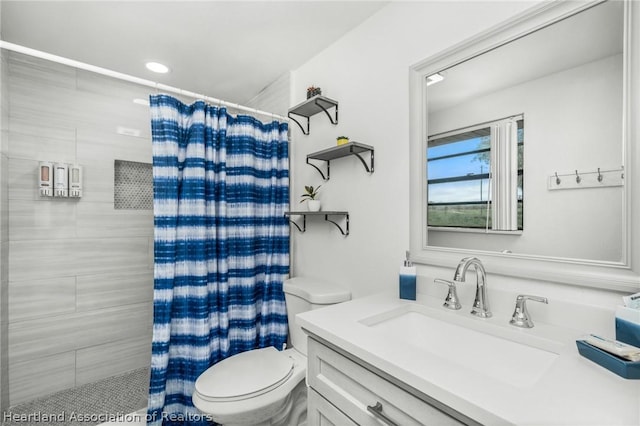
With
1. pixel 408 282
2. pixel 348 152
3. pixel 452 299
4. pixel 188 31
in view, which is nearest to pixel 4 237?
pixel 188 31

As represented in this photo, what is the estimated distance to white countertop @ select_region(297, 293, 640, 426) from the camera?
0.53 meters

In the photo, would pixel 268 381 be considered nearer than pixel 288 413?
Yes

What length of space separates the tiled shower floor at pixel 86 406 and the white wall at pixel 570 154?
7.58 feet

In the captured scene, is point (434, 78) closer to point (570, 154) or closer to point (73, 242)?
point (570, 154)

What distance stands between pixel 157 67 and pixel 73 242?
1385 millimetres

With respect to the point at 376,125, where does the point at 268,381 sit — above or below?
below

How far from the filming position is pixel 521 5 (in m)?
1.03

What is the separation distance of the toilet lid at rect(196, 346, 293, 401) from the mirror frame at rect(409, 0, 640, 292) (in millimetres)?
865

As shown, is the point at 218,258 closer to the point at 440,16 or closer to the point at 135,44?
the point at 135,44

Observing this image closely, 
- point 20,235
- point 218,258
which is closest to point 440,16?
point 218,258

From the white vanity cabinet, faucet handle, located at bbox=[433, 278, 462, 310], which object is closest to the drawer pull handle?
the white vanity cabinet

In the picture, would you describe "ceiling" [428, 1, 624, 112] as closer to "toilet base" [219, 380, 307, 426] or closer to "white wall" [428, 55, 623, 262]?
"white wall" [428, 55, 623, 262]

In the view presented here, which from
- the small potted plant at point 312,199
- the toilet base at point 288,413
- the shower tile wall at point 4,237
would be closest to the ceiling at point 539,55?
the small potted plant at point 312,199

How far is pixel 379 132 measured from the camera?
4.97 ft
